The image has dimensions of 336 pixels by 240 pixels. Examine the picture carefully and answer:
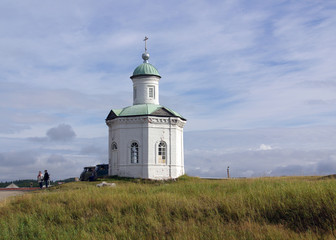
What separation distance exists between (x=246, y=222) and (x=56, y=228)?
6.42 m

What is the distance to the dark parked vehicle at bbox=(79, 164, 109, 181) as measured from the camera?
36062 millimetres

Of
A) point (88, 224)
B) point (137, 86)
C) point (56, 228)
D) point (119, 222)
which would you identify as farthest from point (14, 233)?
point (137, 86)

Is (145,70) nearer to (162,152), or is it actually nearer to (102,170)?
(162,152)

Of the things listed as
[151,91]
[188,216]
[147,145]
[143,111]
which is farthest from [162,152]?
[188,216]

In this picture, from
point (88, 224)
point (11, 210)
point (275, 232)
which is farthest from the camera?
point (11, 210)

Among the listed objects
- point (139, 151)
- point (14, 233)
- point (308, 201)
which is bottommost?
point (14, 233)

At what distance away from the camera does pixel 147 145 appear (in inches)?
1289

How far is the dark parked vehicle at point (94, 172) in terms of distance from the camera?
118ft

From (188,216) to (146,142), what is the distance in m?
20.1

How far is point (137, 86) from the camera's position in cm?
3578

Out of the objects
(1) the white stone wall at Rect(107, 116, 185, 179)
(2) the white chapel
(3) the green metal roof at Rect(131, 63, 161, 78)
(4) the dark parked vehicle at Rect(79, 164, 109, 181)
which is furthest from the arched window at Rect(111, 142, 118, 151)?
(3) the green metal roof at Rect(131, 63, 161, 78)

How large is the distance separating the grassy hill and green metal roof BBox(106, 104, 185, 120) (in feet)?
58.4

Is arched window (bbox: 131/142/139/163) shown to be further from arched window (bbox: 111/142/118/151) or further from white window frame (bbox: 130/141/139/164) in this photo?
arched window (bbox: 111/142/118/151)

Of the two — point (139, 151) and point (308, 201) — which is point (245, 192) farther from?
point (139, 151)
